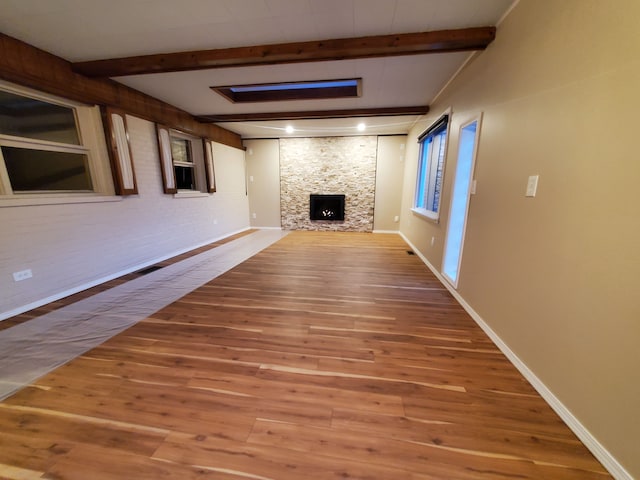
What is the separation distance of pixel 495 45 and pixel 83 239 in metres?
4.51

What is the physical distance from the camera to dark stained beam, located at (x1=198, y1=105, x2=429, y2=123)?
4.04m

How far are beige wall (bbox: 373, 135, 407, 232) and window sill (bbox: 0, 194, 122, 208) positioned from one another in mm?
5191

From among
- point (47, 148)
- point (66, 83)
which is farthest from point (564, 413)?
point (66, 83)

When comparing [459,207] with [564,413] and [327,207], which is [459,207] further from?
[327,207]

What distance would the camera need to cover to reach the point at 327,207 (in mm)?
6395

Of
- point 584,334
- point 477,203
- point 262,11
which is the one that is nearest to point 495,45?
point 477,203

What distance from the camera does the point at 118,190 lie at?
3072 millimetres

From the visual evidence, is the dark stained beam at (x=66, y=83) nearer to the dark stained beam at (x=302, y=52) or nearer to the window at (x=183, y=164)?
the dark stained beam at (x=302, y=52)

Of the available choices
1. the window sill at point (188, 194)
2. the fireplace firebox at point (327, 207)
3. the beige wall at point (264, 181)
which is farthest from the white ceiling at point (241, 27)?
the fireplace firebox at point (327, 207)

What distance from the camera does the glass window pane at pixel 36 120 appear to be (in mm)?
2275

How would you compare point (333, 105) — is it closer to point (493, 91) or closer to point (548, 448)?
point (493, 91)

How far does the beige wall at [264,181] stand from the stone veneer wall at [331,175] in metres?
0.19

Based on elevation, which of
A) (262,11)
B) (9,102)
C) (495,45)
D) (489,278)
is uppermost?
(262,11)

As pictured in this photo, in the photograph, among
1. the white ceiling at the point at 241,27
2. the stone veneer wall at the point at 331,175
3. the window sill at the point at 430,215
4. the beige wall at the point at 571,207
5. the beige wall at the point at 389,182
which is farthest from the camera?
the stone veneer wall at the point at 331,175
